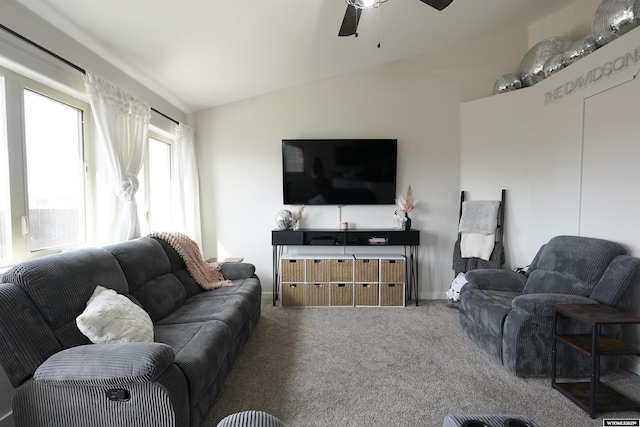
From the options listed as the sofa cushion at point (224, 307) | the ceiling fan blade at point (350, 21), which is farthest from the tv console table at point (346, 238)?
the ceiling fan blade at point (350, 21)

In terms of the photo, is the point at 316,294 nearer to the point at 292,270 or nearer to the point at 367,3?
the point at 292,270

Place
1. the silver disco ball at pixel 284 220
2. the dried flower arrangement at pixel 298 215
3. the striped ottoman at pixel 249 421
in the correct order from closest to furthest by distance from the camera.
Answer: the striped ottoman at pixel 249 421, the silver disco ball at pixel 284 220, the dried flower arrangement at pixel 298 215

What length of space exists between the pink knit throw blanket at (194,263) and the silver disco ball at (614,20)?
12.8 feet

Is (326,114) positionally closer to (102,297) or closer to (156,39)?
(156,39)

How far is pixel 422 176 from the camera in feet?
13.3

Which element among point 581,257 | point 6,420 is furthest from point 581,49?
point 6,420

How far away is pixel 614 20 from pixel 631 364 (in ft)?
8.52

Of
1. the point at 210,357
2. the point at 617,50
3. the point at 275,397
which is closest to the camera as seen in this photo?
the point at 210,357

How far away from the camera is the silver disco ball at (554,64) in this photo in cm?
300

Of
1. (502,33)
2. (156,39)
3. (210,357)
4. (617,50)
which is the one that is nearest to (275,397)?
(210,357)

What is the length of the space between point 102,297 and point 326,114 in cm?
322

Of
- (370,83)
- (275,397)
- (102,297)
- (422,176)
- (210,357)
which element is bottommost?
(275,397)

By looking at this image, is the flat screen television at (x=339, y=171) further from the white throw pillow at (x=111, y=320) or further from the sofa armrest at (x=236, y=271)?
the white throw pillow at (x=111, y=320)

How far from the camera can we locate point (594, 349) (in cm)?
179
